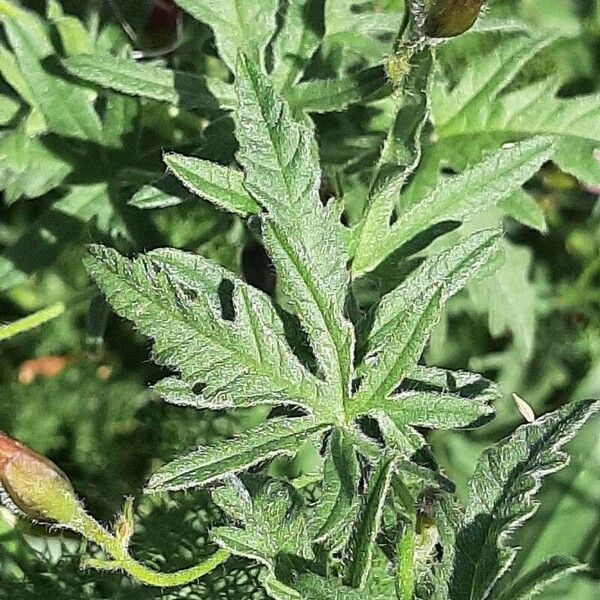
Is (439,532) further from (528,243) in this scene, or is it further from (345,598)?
(528,243)

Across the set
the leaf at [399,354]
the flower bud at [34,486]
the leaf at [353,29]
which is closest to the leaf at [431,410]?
the leaf at [399,354]

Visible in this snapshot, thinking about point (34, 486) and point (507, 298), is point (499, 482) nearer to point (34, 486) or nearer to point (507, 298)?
point (34, 486)

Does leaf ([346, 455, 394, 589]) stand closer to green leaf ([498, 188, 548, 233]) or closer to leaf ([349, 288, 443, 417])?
leaf ([349, 288, 443, 417])

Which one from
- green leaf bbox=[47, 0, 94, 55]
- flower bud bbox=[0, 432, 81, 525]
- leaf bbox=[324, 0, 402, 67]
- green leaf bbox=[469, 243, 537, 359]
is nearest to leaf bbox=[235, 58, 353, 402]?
flower bud bbox=[0, 432, 81, 525]

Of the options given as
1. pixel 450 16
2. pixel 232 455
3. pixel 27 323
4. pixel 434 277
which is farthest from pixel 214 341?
pixel 27 323

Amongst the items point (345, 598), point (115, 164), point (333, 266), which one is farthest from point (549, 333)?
point (345, 598)

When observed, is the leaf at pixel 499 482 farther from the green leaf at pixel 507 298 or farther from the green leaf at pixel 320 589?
the green leaf at pixel 507 298
